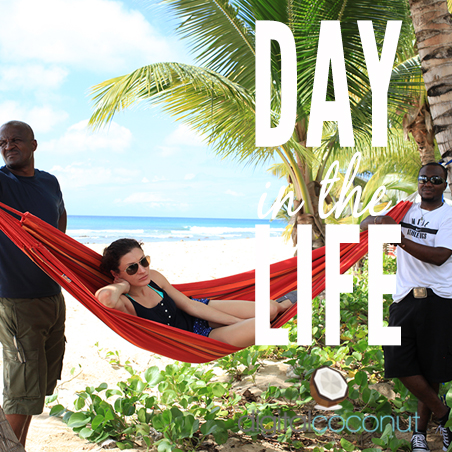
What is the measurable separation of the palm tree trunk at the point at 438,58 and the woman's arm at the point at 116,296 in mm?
1766

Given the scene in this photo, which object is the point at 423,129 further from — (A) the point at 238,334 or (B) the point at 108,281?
(B) the point at 108,281

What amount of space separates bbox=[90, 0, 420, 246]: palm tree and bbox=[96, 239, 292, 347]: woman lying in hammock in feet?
5.81

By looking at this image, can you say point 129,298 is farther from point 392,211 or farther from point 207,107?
point 207,107

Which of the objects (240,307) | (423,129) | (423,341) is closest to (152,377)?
(240,307)

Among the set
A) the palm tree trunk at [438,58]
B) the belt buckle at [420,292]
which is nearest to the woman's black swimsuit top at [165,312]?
the belt buckle at [420,292]

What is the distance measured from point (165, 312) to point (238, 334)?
375 millimetres

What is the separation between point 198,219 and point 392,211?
138ft

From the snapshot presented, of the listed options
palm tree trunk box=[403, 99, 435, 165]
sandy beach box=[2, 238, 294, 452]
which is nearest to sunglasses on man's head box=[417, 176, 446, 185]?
sandy beach box=[2, 238, 294, 452]

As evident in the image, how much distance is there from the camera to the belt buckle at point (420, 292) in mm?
1878

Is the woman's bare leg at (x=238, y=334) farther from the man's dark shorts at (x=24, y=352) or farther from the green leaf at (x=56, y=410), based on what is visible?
the green leaf at (x=56, y=410)

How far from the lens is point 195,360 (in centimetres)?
204

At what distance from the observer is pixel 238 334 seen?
204cm

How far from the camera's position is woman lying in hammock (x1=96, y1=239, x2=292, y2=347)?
1.98m

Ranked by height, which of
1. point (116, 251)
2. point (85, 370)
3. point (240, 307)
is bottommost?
point (85, 370)
